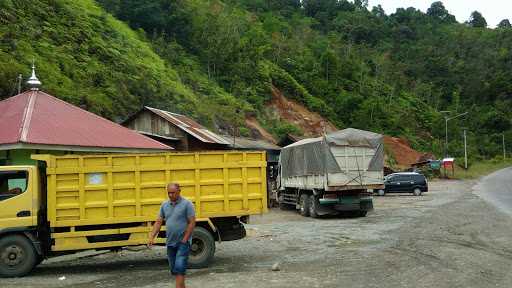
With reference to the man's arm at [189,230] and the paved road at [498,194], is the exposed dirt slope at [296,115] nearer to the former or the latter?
the paved road at [498,194]

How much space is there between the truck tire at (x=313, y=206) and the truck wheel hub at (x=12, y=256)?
1408 centimetres

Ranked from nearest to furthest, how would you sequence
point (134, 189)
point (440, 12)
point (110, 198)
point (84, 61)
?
point (110, 198) → point (134, 189) → point (84, 61) → point (440, 12)

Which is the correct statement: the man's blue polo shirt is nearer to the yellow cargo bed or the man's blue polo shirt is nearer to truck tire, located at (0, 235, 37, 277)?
the yellow cargo bed

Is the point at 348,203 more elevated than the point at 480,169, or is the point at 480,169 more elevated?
the point at 480,169

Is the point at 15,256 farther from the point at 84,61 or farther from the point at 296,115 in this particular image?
the point at 296,115

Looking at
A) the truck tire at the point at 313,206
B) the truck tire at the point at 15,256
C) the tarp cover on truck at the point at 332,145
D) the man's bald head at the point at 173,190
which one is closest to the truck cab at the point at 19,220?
the truck tire at the point at 15,256

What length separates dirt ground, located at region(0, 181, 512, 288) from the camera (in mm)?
9961

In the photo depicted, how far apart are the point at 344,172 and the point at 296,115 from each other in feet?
140

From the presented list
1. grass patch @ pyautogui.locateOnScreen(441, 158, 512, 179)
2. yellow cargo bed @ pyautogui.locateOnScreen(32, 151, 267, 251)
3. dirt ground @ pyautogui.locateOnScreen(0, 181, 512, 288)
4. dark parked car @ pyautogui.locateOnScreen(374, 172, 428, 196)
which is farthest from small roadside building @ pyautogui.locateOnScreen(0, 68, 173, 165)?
grass patch @ pyautogui.locateOnScreen(441, 158, 512, 179)

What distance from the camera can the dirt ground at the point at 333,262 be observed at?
9961 mm

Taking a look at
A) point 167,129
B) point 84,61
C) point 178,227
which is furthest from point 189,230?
point 84,61

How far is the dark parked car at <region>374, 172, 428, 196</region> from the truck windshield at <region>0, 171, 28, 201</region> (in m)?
31.8

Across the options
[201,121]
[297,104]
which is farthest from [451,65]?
[201,121]

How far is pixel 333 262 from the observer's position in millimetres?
11875
